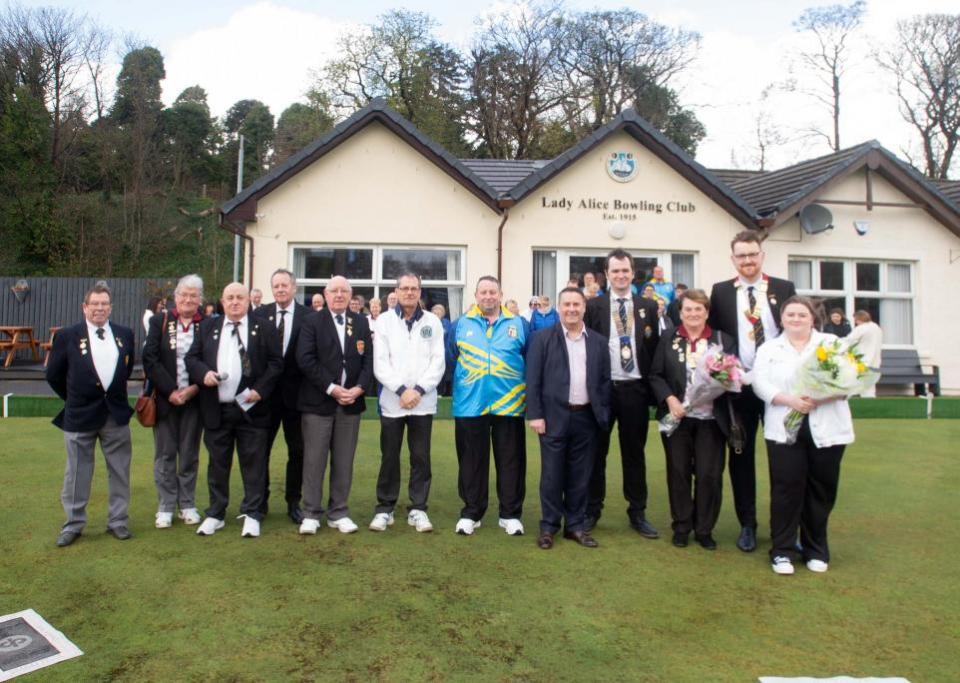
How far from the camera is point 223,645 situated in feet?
11.6

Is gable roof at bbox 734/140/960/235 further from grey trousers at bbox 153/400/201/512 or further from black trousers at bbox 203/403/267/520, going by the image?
grey trousers at bbox 153/400/201/512

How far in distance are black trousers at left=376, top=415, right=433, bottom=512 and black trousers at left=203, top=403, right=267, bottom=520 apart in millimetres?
897

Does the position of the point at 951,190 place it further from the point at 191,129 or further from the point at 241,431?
the point at 191,129

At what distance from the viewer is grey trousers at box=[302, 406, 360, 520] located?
5.50 m

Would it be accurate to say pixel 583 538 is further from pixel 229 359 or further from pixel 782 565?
pixel 229 359

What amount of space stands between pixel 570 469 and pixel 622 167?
33.6 ft

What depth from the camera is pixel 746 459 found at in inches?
207

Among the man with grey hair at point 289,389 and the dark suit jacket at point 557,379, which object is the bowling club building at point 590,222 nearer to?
the man with grey hair at point 289,389

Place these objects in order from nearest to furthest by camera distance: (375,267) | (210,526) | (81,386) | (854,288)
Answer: (81,386)
(210,526)
(375,267)
(854,288)

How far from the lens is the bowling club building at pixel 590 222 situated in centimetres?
1362

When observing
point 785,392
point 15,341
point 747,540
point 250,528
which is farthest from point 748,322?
point 15,341

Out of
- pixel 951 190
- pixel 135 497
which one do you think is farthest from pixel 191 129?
pixel 135 497

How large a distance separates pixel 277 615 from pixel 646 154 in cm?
1253

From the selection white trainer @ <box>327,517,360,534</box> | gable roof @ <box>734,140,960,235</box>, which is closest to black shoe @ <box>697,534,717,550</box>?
white trainer @ <box>327,517,360,534</box>
